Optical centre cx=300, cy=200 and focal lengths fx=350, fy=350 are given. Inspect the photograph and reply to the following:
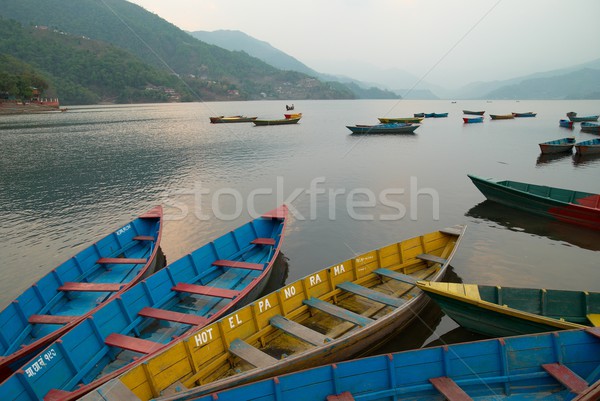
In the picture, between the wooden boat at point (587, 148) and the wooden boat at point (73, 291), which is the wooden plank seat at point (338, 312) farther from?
the wooden boat at point (587, 148)

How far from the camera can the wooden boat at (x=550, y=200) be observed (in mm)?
20328

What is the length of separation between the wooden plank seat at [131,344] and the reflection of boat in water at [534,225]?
2117 cm

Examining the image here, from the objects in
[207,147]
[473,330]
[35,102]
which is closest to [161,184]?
[207,147]

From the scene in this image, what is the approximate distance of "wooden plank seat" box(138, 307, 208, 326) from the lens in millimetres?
10492

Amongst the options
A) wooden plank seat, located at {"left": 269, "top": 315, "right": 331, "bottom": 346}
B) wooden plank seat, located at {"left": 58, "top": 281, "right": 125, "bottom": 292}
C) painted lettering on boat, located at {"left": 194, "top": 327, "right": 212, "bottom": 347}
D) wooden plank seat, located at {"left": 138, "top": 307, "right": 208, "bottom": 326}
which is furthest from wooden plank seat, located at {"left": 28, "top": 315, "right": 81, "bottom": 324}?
wooden plank seat, located at {"left": 269, "top": 315, "right": 331, "bottom": 346}

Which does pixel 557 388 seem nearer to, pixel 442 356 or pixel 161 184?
pixel 442 356

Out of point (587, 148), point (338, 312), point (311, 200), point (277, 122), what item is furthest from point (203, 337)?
point (277, 122)

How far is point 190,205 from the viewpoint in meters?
26.8

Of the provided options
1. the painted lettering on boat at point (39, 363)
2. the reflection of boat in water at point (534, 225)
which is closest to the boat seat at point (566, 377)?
the painted lettering on boat at point (39, 363)

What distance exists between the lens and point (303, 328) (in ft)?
33.5

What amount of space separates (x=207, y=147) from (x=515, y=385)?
50905 millimetres

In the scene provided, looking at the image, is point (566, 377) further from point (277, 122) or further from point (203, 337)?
point (277, 122)

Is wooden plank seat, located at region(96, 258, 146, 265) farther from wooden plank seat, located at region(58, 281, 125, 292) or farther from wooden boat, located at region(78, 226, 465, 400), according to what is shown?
wooden boat, located at region(78, 226, 465, 400)

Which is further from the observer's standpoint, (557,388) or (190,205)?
(190,205)
